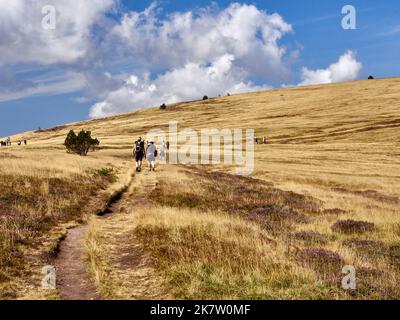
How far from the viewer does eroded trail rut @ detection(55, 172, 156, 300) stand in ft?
31.0

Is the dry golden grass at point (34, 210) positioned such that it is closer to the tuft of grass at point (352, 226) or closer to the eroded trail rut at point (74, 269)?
the eroded trail rut at point (74, 269)

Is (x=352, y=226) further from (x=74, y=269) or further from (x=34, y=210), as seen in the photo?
(x=34, y=210)

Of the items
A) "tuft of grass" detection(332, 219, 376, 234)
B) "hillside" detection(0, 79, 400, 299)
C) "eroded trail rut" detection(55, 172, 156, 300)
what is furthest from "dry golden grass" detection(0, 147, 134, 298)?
"tuft of grass" detection(332, 219, 376, 234)

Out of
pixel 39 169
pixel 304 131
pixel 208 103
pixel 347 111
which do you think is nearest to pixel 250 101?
pixel 208 103

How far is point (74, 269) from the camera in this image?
445 inches

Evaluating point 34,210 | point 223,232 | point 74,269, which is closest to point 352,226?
point 223,232

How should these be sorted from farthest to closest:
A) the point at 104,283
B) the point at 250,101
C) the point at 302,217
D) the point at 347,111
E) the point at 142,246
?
the point at 250,101
the point at 347,111
the point at 302,217
the point at 142,246
the point at 104,283

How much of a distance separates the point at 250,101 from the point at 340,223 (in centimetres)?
15422

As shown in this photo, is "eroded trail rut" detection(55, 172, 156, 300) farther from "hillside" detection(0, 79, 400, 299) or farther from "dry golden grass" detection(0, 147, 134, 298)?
"dry golden grass" detection(0, 147, 134, 298)

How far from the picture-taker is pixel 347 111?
412 ft

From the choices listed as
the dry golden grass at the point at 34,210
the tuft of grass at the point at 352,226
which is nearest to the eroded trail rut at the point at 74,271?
the dry golden grass at the point at 34,210

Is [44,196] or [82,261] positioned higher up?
[44,196]

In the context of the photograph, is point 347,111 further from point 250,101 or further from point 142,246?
point 142,246

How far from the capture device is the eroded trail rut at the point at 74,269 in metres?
9.46
